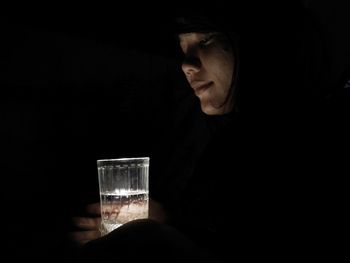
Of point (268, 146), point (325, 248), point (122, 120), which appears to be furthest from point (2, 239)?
point (325, 248)

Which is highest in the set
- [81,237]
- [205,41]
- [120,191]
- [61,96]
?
[205,41]

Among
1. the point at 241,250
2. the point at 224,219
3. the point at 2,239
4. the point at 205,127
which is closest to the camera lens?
the point at 241,250

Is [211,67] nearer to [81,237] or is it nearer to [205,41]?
[205,41]

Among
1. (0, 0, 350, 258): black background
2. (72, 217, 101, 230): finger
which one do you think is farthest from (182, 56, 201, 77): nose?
(72, 217, 101, 230): finger

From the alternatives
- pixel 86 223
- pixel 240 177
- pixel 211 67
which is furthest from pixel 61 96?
pixel 240 177

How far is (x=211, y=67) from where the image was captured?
6.24 ft

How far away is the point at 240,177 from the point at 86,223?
2.79 feet

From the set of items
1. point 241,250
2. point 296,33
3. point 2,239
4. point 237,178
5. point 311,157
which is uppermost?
point 296,33

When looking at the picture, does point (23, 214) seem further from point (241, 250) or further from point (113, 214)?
point (241, 250)

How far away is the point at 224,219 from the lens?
1.52m

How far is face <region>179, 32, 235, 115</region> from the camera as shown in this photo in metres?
1.86

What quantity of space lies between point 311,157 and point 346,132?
18 centimetres

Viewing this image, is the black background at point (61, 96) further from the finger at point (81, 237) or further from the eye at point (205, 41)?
→ the finger at point (81, 237)

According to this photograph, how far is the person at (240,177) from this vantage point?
3.68 ft
